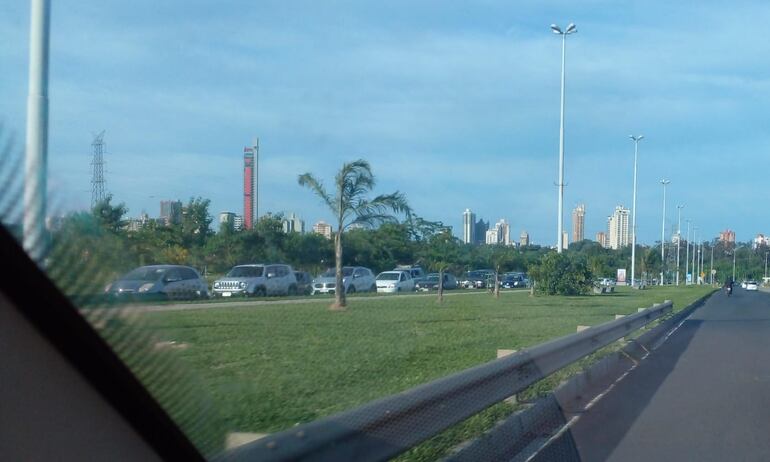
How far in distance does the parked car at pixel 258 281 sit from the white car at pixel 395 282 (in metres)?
12.7

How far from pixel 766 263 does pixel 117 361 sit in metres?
179

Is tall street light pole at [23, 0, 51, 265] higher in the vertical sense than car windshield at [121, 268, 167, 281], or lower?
higher

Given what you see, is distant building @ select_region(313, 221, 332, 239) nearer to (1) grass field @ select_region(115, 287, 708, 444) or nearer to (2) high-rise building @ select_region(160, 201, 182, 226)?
(1) grass field @ select_region(115, 287, 708, 444)

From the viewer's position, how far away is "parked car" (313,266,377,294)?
16.1 metres

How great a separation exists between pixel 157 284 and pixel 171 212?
0.93m

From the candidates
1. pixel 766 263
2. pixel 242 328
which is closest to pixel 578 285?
pixel 242 328

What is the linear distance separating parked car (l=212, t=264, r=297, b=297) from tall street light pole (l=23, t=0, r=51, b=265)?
535cm

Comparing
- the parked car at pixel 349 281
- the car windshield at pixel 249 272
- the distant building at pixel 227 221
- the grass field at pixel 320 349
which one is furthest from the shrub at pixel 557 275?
the distant building at pixel 227 221

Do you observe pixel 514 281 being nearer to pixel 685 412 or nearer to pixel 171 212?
pixel 685 412

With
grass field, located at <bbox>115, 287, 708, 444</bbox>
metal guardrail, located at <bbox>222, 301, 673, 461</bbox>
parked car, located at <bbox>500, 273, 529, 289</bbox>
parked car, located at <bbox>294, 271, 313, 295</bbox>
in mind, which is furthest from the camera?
parked car, located at <bbox>500, 273, 529, 289</bbox>

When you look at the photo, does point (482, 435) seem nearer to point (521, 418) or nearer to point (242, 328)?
point (521, 418)

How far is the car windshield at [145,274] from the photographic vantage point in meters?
4.64

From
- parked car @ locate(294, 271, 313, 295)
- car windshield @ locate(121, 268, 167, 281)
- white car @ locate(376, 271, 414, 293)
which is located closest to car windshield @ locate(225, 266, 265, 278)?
parked car @ locate(294, 271, 313, 295)

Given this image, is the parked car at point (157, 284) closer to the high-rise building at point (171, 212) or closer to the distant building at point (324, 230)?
the high-rise building at point (171, 212)
